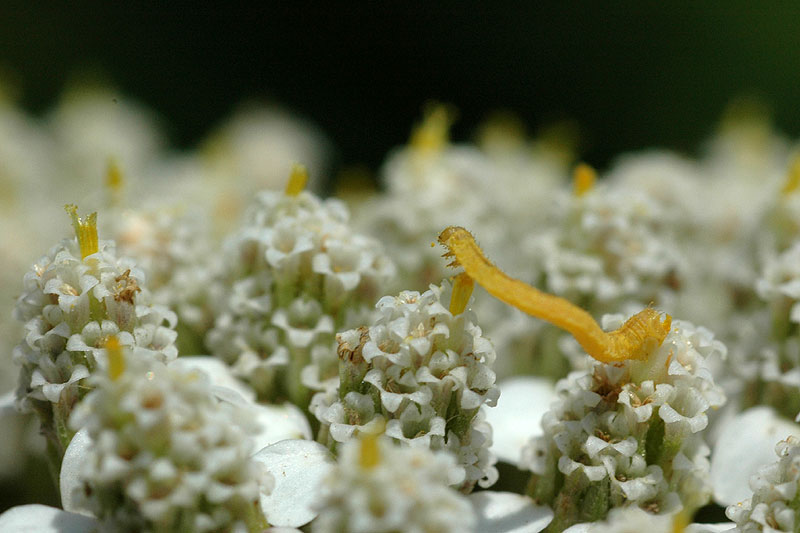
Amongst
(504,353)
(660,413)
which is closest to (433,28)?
(504,353)

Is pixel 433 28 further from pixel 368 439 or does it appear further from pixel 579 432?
pixel 368 439

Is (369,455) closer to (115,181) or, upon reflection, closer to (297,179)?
(297,179)

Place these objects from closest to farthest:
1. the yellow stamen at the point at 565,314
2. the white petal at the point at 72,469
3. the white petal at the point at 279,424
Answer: the yellow stamen at the point at 565,314, the white petal at the point at 72,469, the white petal at the point at 279,424

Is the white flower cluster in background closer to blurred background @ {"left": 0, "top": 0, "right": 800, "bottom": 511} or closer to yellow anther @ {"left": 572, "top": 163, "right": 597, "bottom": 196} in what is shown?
yellow anther @ {"left": 572, "top": 163, "right": 597, "bottom": 196}

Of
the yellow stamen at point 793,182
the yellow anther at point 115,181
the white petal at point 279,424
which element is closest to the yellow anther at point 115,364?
the white petal at point 279,424

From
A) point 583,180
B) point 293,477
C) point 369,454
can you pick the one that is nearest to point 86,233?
point 293,477

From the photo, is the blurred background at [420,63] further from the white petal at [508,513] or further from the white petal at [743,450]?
the white petal at [508,513]
